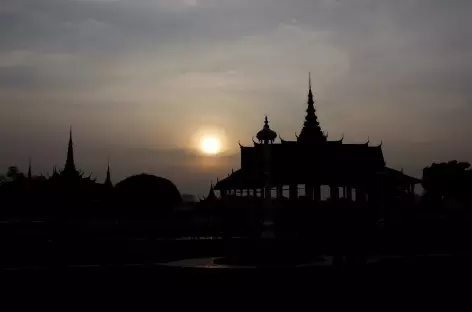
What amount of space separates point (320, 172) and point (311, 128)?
7.29 m

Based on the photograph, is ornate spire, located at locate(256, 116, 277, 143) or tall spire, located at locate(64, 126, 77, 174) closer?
ornate spire, located at locate(256, 116, 277, 143)

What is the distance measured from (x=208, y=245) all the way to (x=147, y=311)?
446 inches

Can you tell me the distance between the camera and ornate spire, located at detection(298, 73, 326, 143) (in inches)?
2047

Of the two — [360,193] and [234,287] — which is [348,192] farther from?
[234,287]

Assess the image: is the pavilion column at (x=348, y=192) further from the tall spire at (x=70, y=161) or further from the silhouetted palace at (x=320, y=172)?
the tall spire at (x=70, y=161)

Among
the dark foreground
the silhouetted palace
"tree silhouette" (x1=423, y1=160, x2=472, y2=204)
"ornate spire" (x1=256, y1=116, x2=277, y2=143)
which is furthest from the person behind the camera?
"tree silhouette" (x1=423, y1=160, x2=472, y2=204)

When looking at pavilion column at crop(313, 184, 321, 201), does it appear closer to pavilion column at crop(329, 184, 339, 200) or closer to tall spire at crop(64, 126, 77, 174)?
pavilion column at crop(329, 184, 339, 200)

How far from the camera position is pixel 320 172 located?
155ft

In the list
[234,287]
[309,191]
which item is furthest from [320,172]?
[234,287]

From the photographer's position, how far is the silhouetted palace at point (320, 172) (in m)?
47.3

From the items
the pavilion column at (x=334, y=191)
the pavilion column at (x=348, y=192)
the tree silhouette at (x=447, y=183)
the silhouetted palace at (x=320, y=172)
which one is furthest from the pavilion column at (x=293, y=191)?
the tree silhouette at (x=447, y=183)

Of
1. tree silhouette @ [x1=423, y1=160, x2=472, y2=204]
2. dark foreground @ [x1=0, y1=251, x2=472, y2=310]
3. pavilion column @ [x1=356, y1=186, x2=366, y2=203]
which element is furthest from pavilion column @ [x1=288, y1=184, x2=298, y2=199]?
tree silhouette @ [x1=423, y1=160, x2=472, y2=204]

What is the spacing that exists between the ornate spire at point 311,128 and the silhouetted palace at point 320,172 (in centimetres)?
77

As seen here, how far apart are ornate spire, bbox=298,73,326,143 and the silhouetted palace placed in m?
0.77
